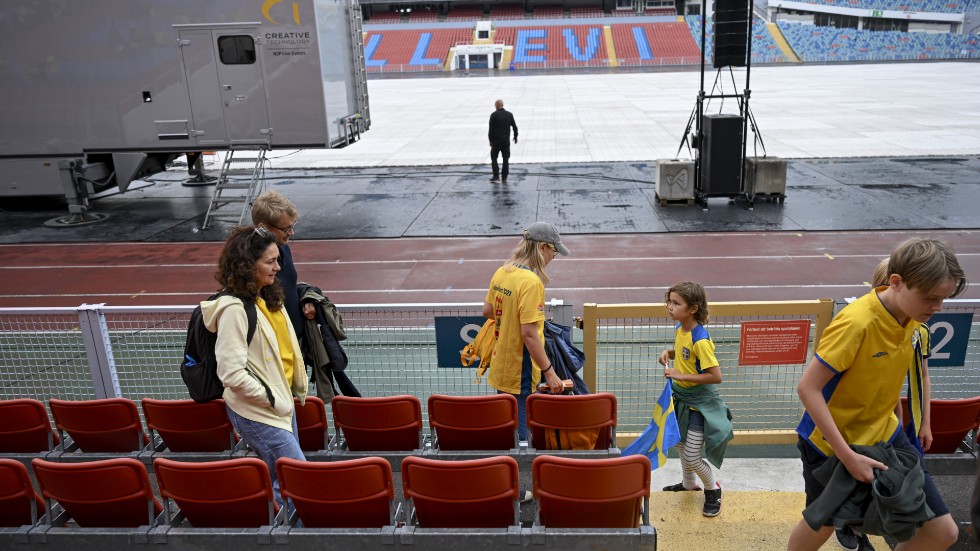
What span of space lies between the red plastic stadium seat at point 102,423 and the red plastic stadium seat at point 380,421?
4.28ft

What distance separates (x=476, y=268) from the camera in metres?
10.8

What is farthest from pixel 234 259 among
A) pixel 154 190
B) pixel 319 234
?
pixel 154 190

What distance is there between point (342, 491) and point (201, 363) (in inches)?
39.9

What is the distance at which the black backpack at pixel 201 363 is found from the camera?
147 inches

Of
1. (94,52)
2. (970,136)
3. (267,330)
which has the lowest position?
(970,136)

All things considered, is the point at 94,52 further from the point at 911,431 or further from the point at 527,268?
the point at 911,431

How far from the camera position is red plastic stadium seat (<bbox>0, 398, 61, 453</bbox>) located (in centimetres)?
460

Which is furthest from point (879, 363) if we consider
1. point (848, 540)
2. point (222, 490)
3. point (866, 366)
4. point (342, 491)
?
point (222, 490)

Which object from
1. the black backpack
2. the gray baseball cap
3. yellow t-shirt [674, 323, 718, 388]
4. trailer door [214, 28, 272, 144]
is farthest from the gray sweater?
trailer door [214, 28, 272, 144]

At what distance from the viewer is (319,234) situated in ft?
43.3

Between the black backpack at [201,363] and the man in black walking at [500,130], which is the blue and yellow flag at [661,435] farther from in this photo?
the man in black walking at [500,130]

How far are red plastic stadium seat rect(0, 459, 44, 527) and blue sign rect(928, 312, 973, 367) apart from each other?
17.9ft

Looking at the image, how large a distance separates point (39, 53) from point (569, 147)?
13.7 m

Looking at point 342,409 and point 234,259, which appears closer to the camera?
Answer: point 234,259
